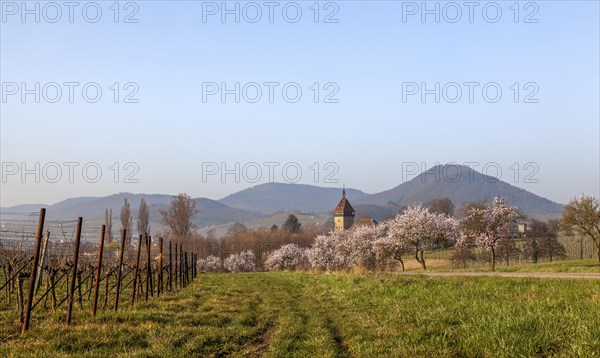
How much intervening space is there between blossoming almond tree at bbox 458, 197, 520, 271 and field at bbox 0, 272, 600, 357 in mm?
34118

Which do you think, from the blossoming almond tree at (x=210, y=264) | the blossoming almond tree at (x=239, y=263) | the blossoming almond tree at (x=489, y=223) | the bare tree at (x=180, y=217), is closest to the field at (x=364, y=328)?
the blossoming almond tree at (x=489, y=223)

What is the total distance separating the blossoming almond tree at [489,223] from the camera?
5159 cm

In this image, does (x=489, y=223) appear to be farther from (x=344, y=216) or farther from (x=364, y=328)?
(x=344, y=216)

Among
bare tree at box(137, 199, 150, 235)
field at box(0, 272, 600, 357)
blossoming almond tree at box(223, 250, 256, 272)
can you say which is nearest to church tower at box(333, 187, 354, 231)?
blossoming almond tree at box(223, 250, 256, 272)

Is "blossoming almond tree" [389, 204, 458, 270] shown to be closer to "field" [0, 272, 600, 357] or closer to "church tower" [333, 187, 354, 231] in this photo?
"field" [0, 272, 600, 357]

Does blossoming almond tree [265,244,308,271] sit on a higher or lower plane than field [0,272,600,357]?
lower

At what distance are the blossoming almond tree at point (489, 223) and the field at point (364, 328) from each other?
1343 inches

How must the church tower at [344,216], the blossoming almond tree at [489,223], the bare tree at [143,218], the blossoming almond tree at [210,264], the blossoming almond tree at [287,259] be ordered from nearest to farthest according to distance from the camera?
the blossoming almond tree at [489,223]
the blossoming almond tree at [210,264]
the blossoming almond tree at [287,259]
the bare tree at [143,218]
the church tower at [344,216]

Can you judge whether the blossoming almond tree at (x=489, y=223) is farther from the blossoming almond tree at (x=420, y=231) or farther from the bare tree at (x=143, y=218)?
the bare tree at (x=143, y=218)

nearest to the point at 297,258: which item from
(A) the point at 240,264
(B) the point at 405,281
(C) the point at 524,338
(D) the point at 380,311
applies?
(A) the point at 240,264

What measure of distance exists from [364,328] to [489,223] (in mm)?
42806

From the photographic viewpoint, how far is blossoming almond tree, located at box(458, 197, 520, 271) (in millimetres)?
51594

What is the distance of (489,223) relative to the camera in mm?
51688

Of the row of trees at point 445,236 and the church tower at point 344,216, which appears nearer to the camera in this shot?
the row of trees at point 445,236
